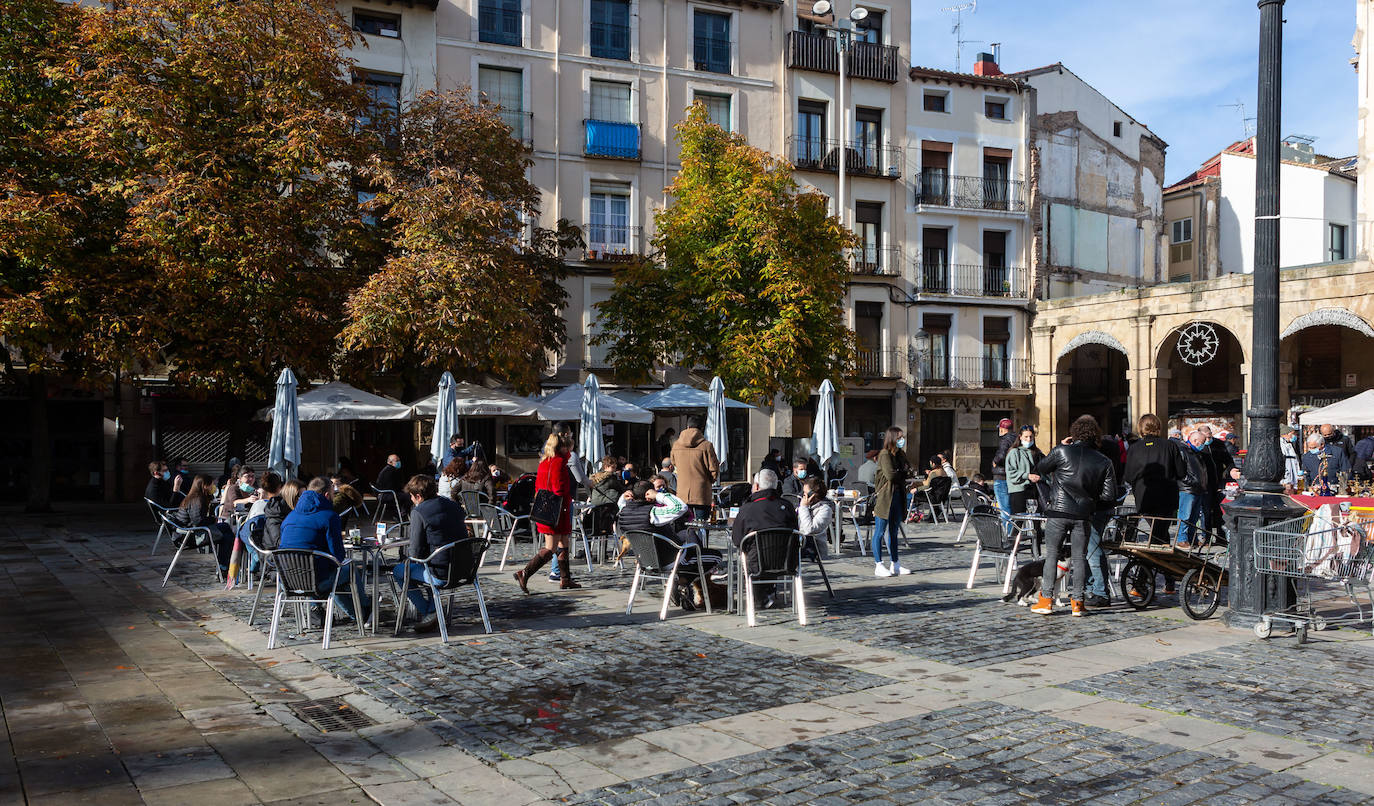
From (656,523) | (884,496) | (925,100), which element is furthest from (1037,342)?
(656,523)

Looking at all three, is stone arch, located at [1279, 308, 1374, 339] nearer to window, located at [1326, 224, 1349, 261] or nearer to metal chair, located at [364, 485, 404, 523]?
window, located at [1326, 224, 1349, 261]

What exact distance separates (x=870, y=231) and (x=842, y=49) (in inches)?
235

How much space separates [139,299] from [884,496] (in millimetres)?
14257

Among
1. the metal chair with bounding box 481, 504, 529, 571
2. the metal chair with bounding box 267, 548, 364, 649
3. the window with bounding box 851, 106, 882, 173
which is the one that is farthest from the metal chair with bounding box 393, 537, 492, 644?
the window with bounding box 851, 106, 882, 173

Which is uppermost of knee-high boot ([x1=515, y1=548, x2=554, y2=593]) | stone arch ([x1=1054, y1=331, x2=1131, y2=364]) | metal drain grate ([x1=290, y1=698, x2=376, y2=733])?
stone arch ([x1=1054, y1=331, x2=1131, y2=364])

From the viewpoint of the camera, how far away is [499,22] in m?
28.9

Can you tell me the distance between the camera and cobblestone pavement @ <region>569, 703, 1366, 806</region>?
475 cm

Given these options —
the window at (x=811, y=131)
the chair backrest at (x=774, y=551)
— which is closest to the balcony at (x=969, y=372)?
the window at (x=811, y=131)

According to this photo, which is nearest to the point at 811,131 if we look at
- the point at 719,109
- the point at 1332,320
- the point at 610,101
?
the point at 719,109

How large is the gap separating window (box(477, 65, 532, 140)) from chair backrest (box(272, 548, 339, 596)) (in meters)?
22.3

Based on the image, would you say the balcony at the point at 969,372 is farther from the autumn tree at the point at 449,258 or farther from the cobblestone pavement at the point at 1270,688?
the cobblestone pavement at the point at 1270,688

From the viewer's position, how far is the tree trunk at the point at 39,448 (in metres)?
20.9

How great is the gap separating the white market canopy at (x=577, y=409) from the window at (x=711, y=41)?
49.7 ft

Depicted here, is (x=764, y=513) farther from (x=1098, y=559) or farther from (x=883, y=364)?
(x=883, y=364)
